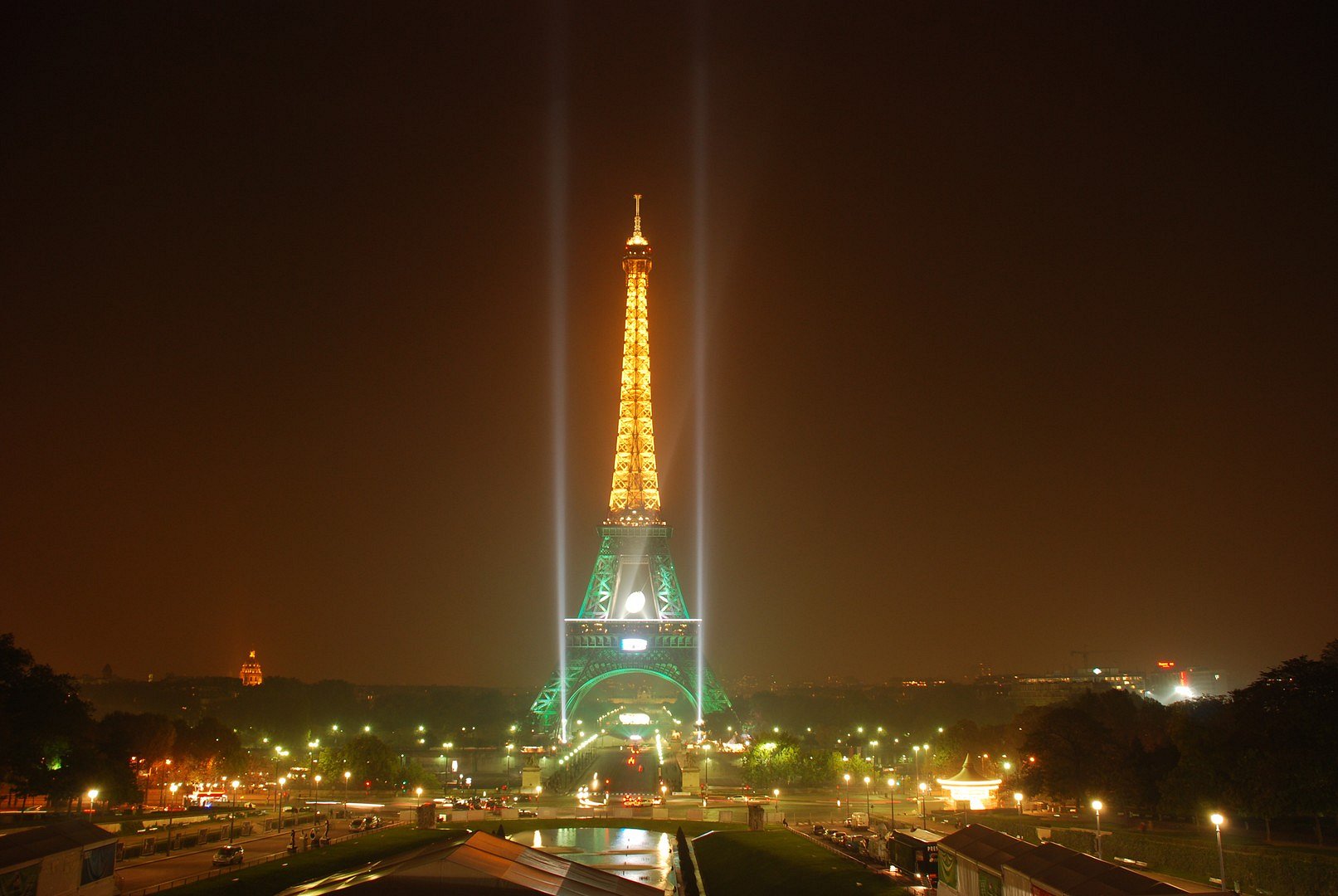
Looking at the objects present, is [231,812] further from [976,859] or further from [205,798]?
[976,859]

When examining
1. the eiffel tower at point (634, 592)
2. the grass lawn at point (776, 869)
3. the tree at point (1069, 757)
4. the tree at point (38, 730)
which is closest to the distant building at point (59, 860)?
the grass lawn at point (776, 869)

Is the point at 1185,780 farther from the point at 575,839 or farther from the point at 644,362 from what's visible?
the point at 644,362

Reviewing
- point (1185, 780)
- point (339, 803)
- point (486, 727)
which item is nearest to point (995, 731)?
point (1185, 780)

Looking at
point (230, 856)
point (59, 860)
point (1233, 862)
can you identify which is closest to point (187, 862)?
point (230, 856)

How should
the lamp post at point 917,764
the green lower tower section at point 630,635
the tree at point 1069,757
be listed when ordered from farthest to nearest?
the green lower tower section at point 630,635, the lamp post at point 917,764, the tree at point 1069,757

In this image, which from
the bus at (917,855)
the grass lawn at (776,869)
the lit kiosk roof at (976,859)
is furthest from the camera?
the grass lawn at (776,869)

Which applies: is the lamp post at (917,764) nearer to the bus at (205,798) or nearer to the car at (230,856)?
the bus at (205,798)
